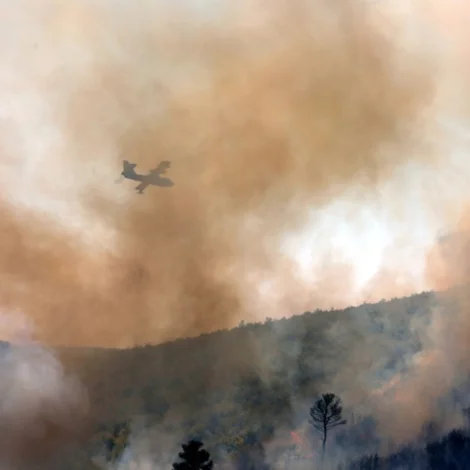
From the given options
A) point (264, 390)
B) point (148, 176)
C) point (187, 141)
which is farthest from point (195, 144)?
point (264, 390)

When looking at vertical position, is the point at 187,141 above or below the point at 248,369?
above

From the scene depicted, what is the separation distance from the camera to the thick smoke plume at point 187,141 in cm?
602

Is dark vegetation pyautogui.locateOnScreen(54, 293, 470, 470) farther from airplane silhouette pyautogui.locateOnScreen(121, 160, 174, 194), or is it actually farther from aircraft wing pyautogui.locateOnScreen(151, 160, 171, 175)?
aircraft wing pyautogui.locateOnScreen(151, 160, 171, 175)

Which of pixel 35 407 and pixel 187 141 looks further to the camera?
pixel 187 141

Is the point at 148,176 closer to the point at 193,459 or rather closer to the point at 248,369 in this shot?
the point at 248,369

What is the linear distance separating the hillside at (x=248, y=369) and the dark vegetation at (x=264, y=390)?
0.01 metres

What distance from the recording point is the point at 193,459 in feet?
17.9

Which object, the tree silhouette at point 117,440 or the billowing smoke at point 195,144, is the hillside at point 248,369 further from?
the billowing smoke at point 195,144

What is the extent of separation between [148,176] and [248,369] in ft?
8.09

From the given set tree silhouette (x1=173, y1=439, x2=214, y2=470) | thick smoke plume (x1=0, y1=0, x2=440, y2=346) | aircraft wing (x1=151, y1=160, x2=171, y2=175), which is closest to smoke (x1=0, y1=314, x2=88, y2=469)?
thick smoke plume (x1=0, y1=0, x2=440, y2=346)

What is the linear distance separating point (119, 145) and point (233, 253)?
1.83 m

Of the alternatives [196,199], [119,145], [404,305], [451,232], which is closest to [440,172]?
[451,232]

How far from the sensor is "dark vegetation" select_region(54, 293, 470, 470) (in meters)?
5.59

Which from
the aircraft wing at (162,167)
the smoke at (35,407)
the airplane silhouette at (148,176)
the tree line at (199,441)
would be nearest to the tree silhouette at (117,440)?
the tree line at (199,441)
